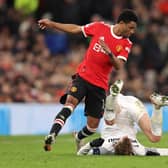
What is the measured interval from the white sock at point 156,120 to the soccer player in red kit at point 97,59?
2.99 ft

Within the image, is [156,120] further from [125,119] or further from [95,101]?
[95,101]

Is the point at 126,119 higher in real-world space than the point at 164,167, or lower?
higher

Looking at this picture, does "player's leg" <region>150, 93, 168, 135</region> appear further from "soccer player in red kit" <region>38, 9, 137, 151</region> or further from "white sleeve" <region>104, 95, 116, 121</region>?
"soccer player in red kit" <region>38, 9, 137, 151</region>

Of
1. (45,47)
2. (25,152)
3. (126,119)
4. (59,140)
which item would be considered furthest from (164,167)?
(45,47)

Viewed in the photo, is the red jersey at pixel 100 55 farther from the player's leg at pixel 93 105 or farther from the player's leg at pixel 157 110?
the player's leg at pixel 157 110

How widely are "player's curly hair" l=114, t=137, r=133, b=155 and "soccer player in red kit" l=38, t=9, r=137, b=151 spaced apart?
2.85ft

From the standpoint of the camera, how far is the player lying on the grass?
13305 millimetres

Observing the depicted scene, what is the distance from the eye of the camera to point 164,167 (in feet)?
38.4

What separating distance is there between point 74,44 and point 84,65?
11.5 metres

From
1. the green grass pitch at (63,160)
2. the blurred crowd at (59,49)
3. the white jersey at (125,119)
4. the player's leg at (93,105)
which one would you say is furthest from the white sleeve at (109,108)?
the blurred crowd at (59,49)

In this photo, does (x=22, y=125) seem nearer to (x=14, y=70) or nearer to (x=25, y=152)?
(x=14, y=70)

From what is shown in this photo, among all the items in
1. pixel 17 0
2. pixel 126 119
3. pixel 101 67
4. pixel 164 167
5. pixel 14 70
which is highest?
pixel 17 0

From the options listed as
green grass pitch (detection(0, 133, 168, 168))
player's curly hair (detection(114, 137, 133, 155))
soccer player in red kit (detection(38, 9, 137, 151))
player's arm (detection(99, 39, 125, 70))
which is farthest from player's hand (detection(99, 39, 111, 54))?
green grass pitch (detection(0, 133, 168, 168))

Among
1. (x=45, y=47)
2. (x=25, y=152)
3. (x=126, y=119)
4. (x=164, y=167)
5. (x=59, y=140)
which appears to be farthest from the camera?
(x=45, y=47)
